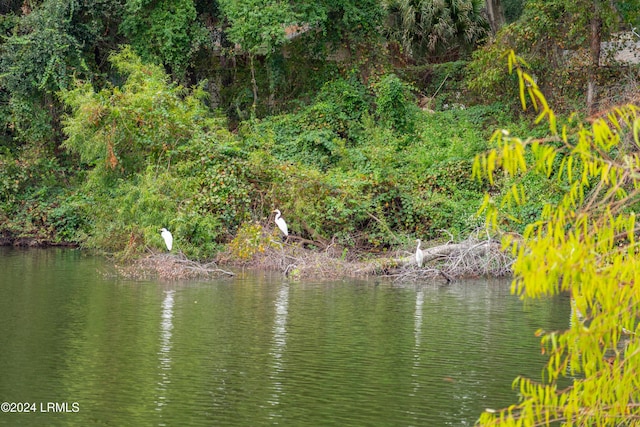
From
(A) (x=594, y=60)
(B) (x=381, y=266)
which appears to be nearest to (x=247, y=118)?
(A) (x=594, y=60)

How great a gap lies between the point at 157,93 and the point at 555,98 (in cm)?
1121

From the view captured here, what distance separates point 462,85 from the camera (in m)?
33.2

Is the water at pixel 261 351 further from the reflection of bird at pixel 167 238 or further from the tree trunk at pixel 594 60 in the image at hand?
the tree trunk at pixel 594 60

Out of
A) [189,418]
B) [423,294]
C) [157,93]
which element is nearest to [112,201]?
[157,93]

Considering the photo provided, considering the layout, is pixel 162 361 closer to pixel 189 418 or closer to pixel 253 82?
pixel 189 418

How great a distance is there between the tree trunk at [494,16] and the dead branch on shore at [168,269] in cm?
1753

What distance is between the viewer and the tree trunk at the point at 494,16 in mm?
35941

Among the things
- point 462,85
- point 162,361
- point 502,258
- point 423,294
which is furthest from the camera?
point 462,85

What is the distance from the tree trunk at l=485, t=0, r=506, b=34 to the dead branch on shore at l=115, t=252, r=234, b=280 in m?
17.5

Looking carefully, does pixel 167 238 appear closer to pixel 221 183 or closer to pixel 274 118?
pixel 221 183

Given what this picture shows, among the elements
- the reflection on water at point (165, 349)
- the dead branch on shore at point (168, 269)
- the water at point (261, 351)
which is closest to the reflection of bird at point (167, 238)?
the dead branch on shore at point (168, 269)

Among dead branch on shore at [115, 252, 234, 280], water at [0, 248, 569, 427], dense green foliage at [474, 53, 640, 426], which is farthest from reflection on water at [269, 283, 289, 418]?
dense green foliage at [474, 53, 640, 426]

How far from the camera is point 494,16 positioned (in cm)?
3634

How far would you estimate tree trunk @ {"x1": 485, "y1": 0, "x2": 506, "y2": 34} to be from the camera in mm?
35941
